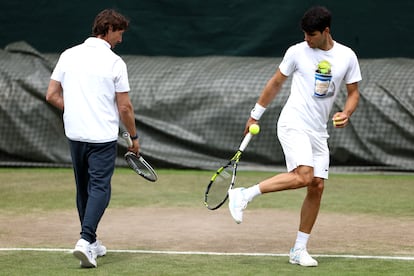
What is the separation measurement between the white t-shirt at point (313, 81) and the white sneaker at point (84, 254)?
153 centimetres

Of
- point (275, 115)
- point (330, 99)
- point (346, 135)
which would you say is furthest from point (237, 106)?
point (330, 99)

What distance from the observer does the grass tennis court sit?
269 inches

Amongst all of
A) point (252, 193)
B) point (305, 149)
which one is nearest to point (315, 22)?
point (305, 149)

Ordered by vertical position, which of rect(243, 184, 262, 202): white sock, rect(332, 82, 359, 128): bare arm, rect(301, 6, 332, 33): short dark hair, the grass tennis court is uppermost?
rect(301, 6, 332, 33): short dark hair

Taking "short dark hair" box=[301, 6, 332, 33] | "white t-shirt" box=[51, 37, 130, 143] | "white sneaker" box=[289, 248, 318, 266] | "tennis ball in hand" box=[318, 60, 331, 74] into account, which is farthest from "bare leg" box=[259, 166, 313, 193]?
"white t-shirt" box=[51, 37, 130, 143]

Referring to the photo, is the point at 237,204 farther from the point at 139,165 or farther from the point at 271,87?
the point at 139,165

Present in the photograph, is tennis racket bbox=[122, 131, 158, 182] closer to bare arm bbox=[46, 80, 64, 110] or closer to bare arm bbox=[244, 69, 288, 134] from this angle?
bare arm bbox=[46, 80, 64, 110]

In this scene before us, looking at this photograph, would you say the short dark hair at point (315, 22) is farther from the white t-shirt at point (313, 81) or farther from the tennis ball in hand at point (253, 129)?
the tennis ball in hand at point (253, 129)

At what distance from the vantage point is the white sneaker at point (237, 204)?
677cm

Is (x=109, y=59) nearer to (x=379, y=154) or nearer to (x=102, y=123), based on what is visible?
(x=102, y=123)

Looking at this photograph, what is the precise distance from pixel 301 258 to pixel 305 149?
723 millimetres

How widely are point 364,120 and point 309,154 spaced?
6.03m

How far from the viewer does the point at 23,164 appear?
13031mm

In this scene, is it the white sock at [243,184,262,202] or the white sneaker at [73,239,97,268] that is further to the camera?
the white sock at [243,184,262,202]
